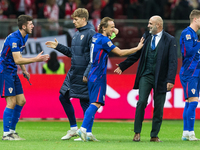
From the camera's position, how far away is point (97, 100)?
7.46m

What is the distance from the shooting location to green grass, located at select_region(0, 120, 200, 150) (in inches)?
270

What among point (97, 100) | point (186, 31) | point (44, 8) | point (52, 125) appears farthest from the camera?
point (44, 8)

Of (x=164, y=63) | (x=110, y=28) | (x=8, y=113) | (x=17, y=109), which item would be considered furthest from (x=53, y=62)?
(x=164, y=63)


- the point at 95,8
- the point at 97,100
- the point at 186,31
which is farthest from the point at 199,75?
the point at 95,8

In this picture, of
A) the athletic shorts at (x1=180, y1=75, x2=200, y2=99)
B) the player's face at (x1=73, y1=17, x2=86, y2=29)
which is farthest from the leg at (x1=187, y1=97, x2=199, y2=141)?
the player's face at (x1=73, y1=17, x2=86, y2=29)

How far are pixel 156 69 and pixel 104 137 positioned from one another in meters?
1.85

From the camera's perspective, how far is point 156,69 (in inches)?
300

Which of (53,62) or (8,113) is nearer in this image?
(8,113)

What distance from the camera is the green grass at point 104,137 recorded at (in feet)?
22.5

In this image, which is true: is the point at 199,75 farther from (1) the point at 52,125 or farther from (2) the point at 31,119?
(2) the point at 31,119

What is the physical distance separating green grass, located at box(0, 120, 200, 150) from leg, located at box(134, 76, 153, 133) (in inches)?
12.5

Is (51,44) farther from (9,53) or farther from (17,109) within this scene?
(17,109)

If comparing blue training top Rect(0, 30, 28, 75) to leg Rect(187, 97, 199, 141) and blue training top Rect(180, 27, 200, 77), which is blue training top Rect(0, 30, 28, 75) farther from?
leg Rect(187, 97, 199, 141)

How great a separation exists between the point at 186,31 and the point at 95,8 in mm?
8421
